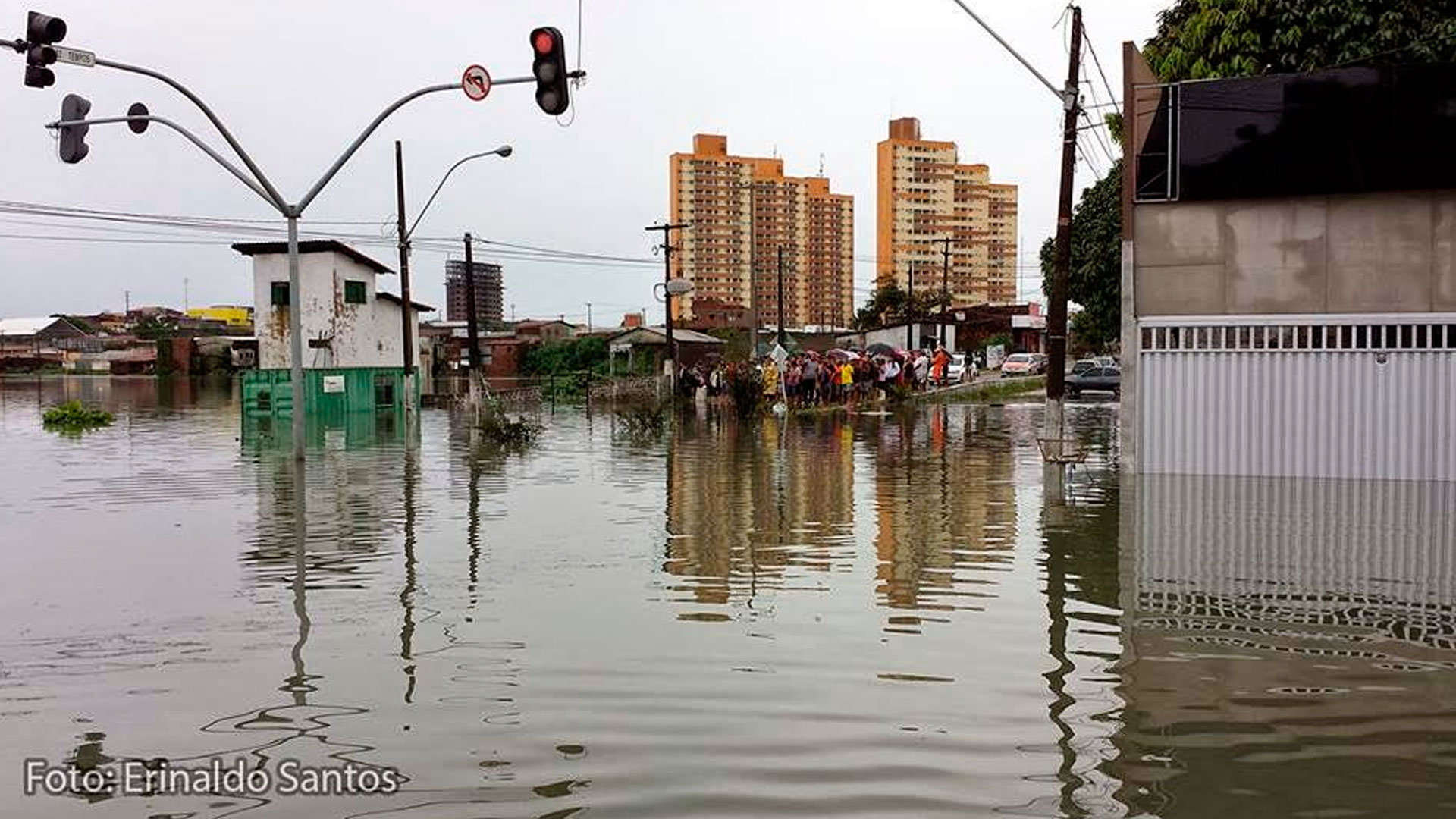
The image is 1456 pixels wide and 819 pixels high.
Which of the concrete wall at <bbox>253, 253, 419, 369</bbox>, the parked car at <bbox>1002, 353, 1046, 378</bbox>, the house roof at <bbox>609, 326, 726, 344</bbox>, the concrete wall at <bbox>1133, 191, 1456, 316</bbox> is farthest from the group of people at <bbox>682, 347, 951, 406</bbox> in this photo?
the parked car at <bbox>1002, 353, 1046, 378</bbox>

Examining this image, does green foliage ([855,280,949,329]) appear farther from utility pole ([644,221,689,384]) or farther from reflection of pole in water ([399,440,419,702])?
reflection of pole in water ([399,440,419,702])

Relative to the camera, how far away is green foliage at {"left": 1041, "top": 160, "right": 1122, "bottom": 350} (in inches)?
1537

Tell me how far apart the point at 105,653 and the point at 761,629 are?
175 inches

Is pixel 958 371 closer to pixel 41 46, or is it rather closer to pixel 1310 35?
pixel 1310 35

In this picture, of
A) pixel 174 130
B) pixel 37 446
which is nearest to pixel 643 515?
pixel 174 130

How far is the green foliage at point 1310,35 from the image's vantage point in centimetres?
2539

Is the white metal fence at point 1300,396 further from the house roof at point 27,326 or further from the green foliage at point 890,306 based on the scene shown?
the house roof at point 27,326

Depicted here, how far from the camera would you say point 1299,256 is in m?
18.3

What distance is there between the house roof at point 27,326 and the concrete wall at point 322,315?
258 ft

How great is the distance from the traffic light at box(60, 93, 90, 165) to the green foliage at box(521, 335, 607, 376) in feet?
176

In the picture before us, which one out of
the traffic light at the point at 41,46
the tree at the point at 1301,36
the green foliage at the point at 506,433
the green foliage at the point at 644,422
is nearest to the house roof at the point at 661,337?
the green foliage at the point at 644,422

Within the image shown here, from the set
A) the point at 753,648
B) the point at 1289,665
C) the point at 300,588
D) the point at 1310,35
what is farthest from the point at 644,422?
the point at 1289,665

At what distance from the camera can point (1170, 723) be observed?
6.73 meters

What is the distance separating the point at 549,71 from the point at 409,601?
7.60 m
